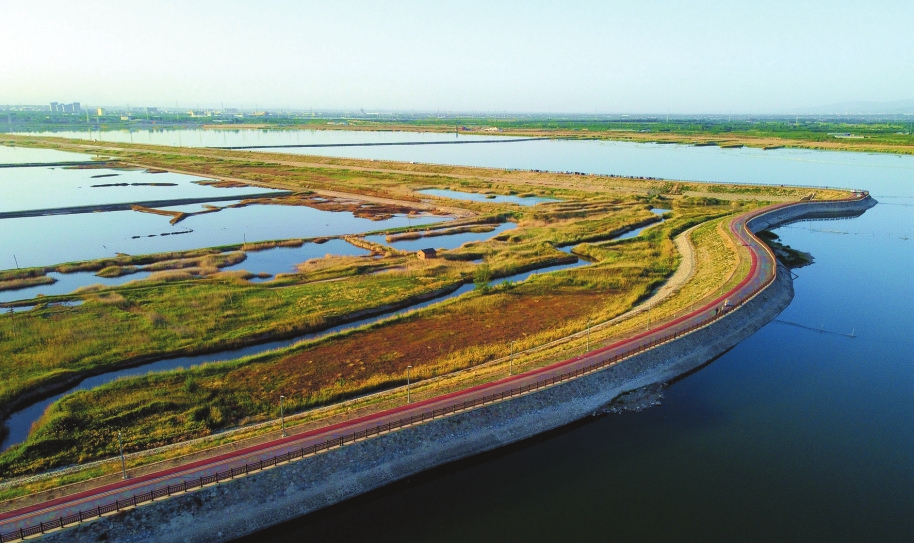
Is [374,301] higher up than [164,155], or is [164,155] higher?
[164,155]

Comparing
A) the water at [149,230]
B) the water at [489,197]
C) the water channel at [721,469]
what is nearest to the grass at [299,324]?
the water channel at [721,469]

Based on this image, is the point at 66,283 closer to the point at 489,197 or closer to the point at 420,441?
the point at 420,441

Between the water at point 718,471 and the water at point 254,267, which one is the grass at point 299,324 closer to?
the water at point 254,267

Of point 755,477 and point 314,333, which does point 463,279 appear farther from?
point 755,477

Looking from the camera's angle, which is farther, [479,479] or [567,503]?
[479,479]

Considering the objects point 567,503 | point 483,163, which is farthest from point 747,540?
point 483,163

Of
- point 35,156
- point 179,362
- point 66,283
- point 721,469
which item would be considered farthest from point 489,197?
point 35,156
